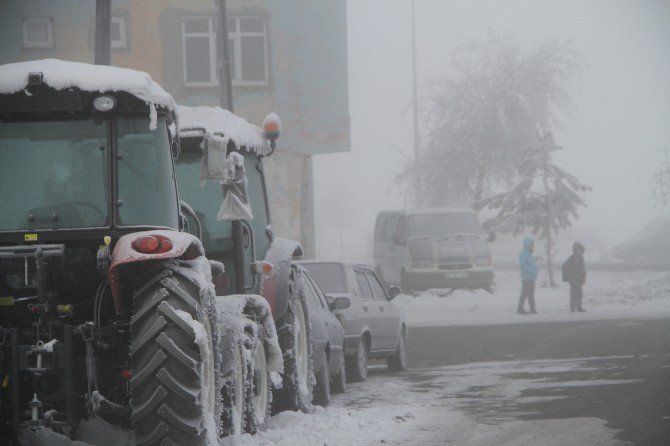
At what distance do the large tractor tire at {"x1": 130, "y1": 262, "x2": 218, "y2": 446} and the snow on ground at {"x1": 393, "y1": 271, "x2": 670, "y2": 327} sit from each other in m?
21.5

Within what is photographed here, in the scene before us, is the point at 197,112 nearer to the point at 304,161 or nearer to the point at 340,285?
the point at 340,285

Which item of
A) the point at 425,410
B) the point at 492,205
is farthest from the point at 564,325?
the point at 492,205

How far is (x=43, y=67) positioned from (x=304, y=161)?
2669 centimetres

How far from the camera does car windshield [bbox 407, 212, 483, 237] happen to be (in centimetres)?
3606

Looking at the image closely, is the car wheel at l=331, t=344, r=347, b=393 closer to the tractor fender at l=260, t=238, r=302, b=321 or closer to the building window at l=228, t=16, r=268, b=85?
the tractor fender at l=260, t=238, r=302, b=321

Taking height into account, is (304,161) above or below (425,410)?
above

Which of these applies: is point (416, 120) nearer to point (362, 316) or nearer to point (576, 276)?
point (576, 276)

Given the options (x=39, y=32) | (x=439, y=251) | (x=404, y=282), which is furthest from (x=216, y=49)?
(x=404, y=282)

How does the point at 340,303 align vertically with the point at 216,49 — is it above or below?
below

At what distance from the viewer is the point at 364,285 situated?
61.6ft

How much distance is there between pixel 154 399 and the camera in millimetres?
7844

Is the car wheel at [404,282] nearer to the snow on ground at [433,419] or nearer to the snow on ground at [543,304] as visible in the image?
the snow on ground at [543,304]

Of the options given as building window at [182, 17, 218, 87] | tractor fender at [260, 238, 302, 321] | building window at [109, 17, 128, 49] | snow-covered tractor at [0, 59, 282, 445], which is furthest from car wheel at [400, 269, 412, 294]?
snow-covered tractor at [0, 59, 282, 445]

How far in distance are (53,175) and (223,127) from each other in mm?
4390
